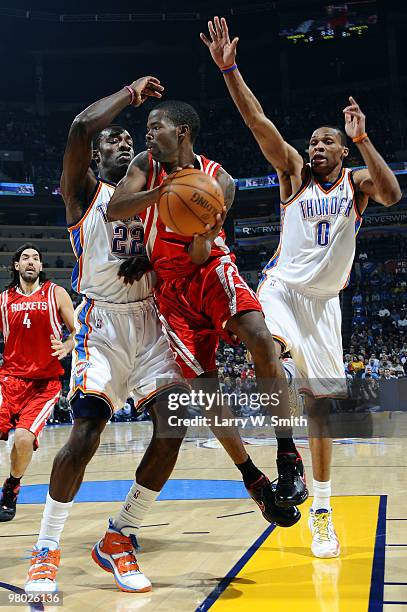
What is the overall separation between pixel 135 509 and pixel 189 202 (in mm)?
1776

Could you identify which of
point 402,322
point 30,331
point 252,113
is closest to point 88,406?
point 252,113

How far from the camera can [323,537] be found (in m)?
4.19

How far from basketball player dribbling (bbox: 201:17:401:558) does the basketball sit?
3.72 feet

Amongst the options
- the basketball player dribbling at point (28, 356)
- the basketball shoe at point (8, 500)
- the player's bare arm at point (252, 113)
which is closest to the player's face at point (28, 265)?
the basketball player dribbling at point (28, 356)

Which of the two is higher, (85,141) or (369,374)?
(85,141)

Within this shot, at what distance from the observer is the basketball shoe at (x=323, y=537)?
4.11 m

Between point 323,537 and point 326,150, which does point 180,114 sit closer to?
point 326,150

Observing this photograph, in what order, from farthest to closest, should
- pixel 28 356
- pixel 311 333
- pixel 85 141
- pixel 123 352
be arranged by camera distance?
pixel 28 356 → pixel 311 333 → pixel 123 352 → pixel 85 141

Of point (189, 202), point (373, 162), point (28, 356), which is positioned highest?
point (373, 162)

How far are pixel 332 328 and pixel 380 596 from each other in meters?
1.83

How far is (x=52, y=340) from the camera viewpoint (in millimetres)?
5539

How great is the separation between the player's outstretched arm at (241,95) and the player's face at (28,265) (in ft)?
8.00

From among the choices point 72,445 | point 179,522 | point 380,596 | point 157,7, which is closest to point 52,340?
point 179,522

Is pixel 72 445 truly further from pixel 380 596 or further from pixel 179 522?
pixel 179 522
